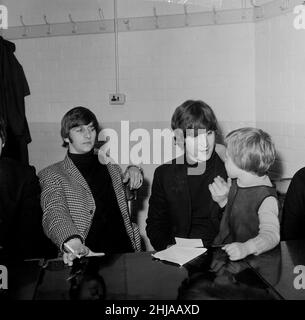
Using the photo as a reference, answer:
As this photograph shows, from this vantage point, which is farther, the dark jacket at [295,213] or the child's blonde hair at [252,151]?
the dark jacket at [295,213]

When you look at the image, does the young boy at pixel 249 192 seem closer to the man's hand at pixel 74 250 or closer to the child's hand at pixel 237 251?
the child's hand at pixel 237 251

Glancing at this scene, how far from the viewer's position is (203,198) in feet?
6.72

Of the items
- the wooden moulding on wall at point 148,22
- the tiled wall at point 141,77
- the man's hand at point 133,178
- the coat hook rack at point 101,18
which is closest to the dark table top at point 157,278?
the man's hand at point 133,178

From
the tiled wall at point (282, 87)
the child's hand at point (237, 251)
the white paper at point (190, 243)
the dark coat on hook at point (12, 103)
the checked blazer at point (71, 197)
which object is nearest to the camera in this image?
the child's hand at point (237, 251)

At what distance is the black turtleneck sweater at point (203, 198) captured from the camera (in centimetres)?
203

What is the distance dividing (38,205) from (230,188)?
2.82ft

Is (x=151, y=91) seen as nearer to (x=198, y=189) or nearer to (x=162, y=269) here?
(x=198, y=189)

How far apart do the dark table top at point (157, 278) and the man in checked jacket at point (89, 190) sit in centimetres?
62

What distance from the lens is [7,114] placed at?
2.99 meters

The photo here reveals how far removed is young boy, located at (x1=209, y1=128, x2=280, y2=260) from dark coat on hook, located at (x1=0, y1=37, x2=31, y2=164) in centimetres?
184

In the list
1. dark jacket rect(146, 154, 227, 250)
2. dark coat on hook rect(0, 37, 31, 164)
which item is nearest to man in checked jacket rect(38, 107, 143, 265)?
dark jacket rect(146, 154, 227, 250)

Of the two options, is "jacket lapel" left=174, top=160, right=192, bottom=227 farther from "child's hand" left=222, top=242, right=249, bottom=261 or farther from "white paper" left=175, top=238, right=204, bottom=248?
"child's hand" left=222, top=242, right=249, bottom=261

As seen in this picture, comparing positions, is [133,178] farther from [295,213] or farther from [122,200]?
[295,213]

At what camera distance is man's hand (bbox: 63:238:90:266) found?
138 centimetres
